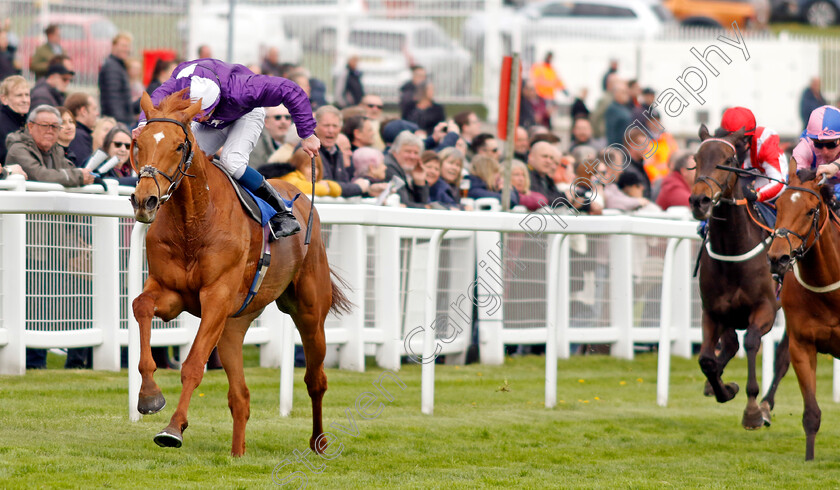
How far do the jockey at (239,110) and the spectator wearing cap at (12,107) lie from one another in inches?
106

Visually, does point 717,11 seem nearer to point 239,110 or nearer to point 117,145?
point 117,145

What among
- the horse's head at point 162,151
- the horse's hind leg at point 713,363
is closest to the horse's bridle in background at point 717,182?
the horse's hind leg at point 713,363

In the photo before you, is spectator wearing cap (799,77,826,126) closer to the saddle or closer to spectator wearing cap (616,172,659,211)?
spectator wearing cap (616,172,659,211)

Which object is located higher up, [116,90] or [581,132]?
[116,90]

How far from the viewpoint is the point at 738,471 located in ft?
21.4

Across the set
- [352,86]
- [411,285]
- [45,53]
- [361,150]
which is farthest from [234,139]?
[352,86]

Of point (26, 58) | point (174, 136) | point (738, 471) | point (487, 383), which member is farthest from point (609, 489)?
point (26, 58)

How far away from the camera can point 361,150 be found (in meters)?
10.3

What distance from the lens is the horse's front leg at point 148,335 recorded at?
5.50 meters

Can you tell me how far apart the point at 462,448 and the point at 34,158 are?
3287 millimetres

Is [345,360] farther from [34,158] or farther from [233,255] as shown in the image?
[233,255]

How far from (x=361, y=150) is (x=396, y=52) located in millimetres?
8771

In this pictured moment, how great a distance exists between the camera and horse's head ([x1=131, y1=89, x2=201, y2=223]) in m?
5.34

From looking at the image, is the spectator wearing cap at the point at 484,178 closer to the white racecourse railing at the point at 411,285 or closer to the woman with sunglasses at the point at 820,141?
the white racecourse railing at the point at 411,285
